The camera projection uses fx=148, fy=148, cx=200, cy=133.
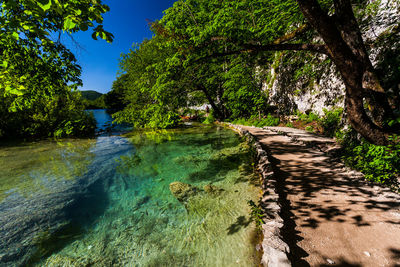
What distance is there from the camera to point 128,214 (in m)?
4.46

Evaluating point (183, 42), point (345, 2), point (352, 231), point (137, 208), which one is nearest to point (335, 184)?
point (352, 231)

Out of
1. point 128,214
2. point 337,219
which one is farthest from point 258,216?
point 128,214

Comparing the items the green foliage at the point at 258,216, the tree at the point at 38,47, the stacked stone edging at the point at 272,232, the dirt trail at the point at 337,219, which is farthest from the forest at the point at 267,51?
the green foliage at the point at 258,216

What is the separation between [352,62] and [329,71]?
26.7 ft

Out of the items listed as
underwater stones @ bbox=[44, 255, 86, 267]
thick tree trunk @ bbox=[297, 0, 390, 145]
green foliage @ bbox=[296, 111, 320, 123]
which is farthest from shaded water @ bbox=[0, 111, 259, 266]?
green foliage @ bbox=[296, 111, 320, 123]

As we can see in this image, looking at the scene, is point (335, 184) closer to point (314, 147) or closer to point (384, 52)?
point (314, 147)

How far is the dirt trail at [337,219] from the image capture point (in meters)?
2.37

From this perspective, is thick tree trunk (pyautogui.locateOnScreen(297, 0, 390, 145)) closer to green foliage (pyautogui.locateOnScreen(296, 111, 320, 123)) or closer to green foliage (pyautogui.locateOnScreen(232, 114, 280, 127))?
green foliage (pyautogui.locateOnScreen(296, 111, 320, 123))

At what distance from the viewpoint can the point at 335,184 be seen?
4.13 meters

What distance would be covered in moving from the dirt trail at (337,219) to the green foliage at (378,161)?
31cm

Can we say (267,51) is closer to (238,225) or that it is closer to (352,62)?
(352,62)

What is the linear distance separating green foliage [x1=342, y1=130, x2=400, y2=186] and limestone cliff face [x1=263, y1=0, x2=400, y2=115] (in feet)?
9.69

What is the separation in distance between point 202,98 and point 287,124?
14.8m

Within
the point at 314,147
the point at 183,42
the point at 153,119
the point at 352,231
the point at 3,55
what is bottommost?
the point at 352,231
